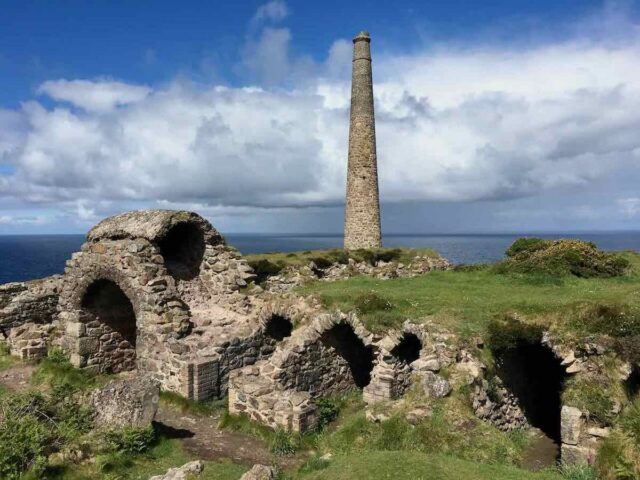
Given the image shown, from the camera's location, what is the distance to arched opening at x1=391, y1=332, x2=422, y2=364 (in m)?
17.1

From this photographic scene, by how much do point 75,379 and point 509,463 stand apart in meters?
16.2

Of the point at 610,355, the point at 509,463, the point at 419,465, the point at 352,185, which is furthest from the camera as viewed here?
the point at 352,185

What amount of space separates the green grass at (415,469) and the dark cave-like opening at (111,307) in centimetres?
1386

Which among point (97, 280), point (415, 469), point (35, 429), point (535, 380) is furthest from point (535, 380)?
point (97, 280)

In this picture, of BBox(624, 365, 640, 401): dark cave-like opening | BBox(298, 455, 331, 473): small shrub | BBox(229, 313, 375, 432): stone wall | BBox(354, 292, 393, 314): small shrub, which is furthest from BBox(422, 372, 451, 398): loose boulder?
Answer: BBox(624, 365, 640, 401): dark cave-like opening

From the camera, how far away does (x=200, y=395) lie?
17.3 metres

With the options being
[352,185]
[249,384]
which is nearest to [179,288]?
[249,384]

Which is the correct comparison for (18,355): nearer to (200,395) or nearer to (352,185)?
(200,395)

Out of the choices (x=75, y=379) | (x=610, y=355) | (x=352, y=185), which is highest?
(x=352, y=185)

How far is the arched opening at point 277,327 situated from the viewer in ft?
65.0

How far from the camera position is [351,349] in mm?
19531

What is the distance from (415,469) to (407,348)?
7994mm

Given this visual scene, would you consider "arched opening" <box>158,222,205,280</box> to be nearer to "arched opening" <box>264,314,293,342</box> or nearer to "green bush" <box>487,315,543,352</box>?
"arched opening" <box>264,314,293,342</box>

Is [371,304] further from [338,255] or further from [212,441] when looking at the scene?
[338,255]
